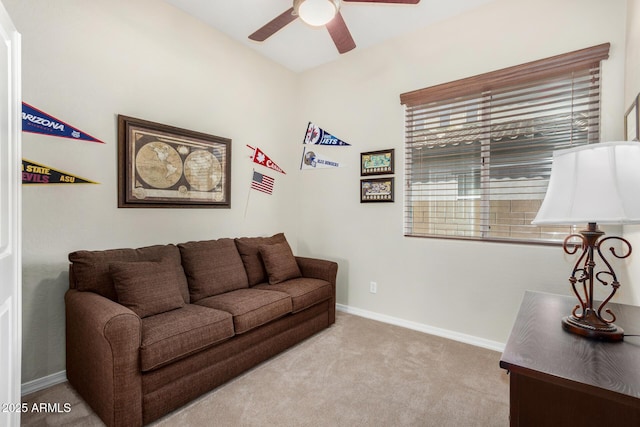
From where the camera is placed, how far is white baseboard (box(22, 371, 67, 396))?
1.96 meters

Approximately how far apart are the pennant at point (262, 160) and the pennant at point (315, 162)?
0.35 m

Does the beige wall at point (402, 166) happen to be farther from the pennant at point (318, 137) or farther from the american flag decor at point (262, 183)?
the american flag decor at point (262, 183)

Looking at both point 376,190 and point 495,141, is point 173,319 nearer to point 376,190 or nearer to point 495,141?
point 376,190

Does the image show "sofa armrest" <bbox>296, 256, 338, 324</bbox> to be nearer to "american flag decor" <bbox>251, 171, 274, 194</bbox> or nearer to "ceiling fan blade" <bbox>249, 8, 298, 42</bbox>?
"american flag decor" <bbox>251, 171, 274, 194</bbox>

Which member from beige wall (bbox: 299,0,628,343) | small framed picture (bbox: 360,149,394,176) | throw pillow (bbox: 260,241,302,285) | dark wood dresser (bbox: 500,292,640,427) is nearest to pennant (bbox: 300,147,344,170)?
beige wall (bbox: 299,0,628,343)

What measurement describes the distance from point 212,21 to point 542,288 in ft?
12.3

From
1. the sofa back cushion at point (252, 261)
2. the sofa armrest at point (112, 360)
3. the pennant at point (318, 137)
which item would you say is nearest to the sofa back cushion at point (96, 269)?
the sofa armrest at point (112, 360)

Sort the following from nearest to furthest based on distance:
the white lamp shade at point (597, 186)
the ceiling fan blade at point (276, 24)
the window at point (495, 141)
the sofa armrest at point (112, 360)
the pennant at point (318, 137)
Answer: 1. the white lamp shade at point (597, 186)
2. the sofa armrest at point (112, 360)
3. the ceiling fan blade at point (276, 24)
4. the window at point (495, 141)
5. the pennant at point (318, 137)

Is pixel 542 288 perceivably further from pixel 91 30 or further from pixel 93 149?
pixel 91 30

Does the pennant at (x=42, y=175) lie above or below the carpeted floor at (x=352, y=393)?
above

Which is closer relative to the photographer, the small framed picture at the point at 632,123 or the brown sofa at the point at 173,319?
the brown sofa at the point at 173,319

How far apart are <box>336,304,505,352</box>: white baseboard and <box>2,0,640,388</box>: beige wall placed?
0.15 ft

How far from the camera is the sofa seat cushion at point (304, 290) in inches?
102

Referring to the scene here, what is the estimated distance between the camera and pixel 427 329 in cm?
298
